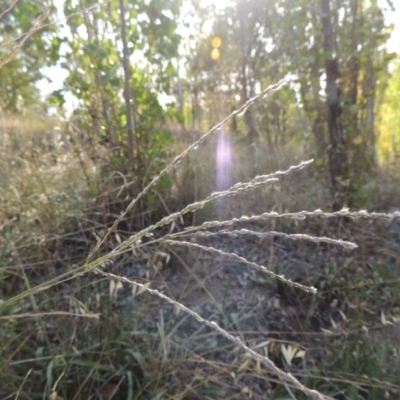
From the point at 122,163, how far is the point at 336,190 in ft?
4.72

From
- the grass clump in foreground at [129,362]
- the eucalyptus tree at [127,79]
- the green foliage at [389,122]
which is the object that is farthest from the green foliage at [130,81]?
the green foliage at [389,122]

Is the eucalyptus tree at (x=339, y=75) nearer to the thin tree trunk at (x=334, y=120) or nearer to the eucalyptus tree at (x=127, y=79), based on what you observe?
the thin tree trunk at (x=334, y=120)

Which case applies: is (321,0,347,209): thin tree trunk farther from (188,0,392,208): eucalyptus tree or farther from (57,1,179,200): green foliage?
(57,1,179,200): green foliage

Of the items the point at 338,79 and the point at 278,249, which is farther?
the point at 338,79

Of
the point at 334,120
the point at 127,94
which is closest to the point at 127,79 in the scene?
the point at 127,94

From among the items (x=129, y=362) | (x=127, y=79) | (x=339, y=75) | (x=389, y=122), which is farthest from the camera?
(x=389, y=122)

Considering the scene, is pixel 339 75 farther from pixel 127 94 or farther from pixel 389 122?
pixel 389 122

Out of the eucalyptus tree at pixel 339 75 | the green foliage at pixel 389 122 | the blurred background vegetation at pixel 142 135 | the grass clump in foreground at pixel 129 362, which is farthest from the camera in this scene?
the green foliage at pixel 389 122

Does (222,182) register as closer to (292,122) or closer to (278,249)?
(278,249)

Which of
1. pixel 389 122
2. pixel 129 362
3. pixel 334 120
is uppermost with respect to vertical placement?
pixel 334 120

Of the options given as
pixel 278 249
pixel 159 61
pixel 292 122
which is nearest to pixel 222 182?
pixel 278 249

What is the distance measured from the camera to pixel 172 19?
2238 millimetres

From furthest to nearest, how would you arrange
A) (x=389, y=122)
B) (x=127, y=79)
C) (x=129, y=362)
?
1. (x=389, y=122)
2. (x=127, y=79)
3. (x=129, y=362)

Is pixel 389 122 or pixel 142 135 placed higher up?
pixel 142 135
